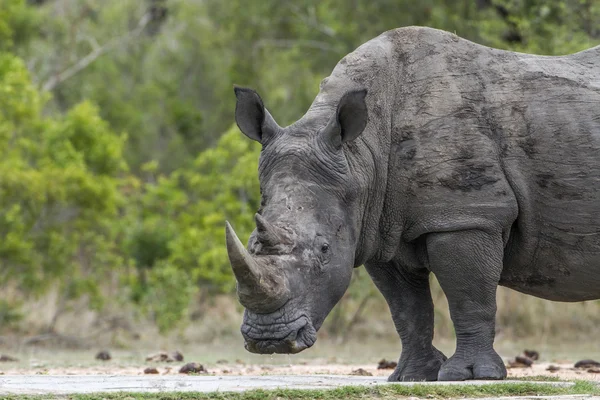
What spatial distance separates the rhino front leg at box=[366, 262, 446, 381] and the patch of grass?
190cm

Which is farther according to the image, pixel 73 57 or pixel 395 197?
pixel 73 57

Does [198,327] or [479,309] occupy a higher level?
[198,327]

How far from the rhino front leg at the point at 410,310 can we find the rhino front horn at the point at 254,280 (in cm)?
229

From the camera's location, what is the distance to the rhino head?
26.9ft

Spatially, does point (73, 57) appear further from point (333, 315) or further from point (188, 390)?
point (188, 390)

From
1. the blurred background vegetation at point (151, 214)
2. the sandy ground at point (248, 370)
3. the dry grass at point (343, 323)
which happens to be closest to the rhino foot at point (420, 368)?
the sandy ground at point (248, 370)

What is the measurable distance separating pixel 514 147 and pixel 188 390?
3856 mm

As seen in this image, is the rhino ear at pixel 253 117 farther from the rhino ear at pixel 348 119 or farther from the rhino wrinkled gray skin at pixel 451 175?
the rhino ear at pixel 348 119

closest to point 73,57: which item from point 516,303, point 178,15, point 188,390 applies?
point 178,15

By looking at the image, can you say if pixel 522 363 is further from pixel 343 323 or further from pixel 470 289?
pixel 343 323

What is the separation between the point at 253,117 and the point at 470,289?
7.72 ft

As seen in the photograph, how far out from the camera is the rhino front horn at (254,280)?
306 inches

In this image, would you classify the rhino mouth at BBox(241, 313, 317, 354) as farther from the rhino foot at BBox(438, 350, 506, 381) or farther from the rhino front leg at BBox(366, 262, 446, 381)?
the rhino front leg at BBox(366, 262, 446, 381)

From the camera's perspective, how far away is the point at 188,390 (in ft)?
24.4
